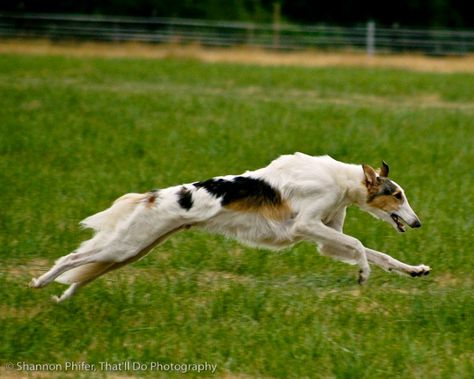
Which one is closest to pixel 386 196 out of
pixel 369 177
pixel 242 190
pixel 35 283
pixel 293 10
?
pixel 369 177

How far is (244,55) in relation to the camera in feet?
108

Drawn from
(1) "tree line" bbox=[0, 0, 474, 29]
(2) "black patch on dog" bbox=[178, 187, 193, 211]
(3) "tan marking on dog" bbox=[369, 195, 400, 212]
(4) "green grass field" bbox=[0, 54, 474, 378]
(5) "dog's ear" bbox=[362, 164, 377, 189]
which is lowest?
(1) "tree line" bbox=[0, 0, 474, 29]

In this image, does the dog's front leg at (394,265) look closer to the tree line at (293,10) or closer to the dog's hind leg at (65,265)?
the dog's hind leg at (65,265)

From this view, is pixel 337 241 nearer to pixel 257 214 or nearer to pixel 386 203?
pixel 386 203

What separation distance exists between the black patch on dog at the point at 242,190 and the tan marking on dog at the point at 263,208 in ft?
0.04

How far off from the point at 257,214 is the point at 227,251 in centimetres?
168

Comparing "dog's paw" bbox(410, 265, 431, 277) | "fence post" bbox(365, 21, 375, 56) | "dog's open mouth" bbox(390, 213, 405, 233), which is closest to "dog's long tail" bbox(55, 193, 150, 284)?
"dog's open mouth" bbox(390, 213, 405, 233)

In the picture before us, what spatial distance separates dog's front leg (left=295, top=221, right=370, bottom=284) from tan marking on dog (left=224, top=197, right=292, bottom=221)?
0.56 ft

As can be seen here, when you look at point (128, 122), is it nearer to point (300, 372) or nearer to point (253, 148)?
point (253, 148)

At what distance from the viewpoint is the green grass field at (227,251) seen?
6598mm

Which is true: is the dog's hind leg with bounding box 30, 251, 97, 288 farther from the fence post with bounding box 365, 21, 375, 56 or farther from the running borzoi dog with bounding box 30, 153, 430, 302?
the fence post with bounding box 365, 21, 375, 56

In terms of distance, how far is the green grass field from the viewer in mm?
6598

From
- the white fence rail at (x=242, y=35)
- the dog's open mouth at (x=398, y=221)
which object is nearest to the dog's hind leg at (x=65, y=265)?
the dog's open mouth at (x=398, y=221)

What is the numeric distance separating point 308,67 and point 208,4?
19.1 metres
